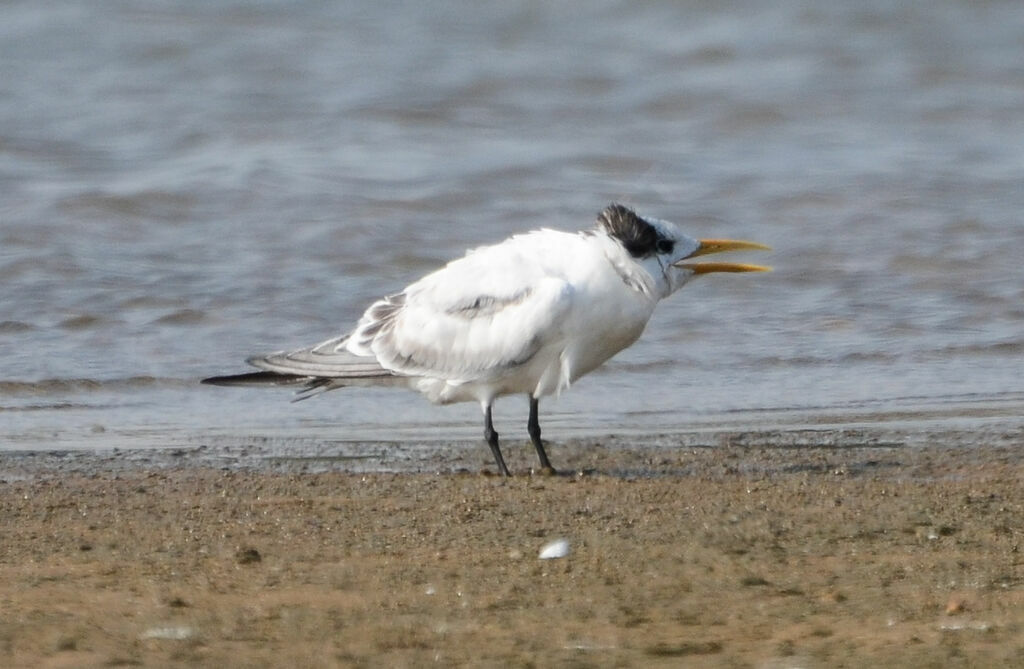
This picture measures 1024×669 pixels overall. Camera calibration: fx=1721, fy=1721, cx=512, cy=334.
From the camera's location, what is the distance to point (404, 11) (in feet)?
51.5

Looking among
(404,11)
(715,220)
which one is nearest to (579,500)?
(715,220)

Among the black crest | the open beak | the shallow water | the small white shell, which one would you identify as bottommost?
the shallow water

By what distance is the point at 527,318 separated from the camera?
18.7 feet

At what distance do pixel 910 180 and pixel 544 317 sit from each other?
5.86 m

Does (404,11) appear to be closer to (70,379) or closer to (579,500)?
(70,379)

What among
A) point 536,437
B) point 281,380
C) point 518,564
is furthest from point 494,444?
point 518,564

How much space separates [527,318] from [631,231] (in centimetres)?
46

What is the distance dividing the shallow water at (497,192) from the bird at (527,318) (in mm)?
286

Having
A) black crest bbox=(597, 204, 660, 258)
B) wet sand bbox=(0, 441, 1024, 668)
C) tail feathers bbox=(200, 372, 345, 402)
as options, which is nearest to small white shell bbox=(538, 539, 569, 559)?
wet sand bbox=(0, 441, 1024, 668)

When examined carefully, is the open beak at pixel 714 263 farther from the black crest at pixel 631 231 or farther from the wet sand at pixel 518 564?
the wet sand at pixel 518 564

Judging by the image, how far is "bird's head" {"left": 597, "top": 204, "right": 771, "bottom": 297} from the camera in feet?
18.9

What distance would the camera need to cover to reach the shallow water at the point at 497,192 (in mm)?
6945

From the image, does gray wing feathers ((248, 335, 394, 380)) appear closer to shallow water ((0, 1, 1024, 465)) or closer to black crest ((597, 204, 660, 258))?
shallow water ((0, 1, 1024, 465))

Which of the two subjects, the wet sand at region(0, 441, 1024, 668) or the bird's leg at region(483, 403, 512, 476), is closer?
the wet sand at region(0, 441, 1024, 668)
